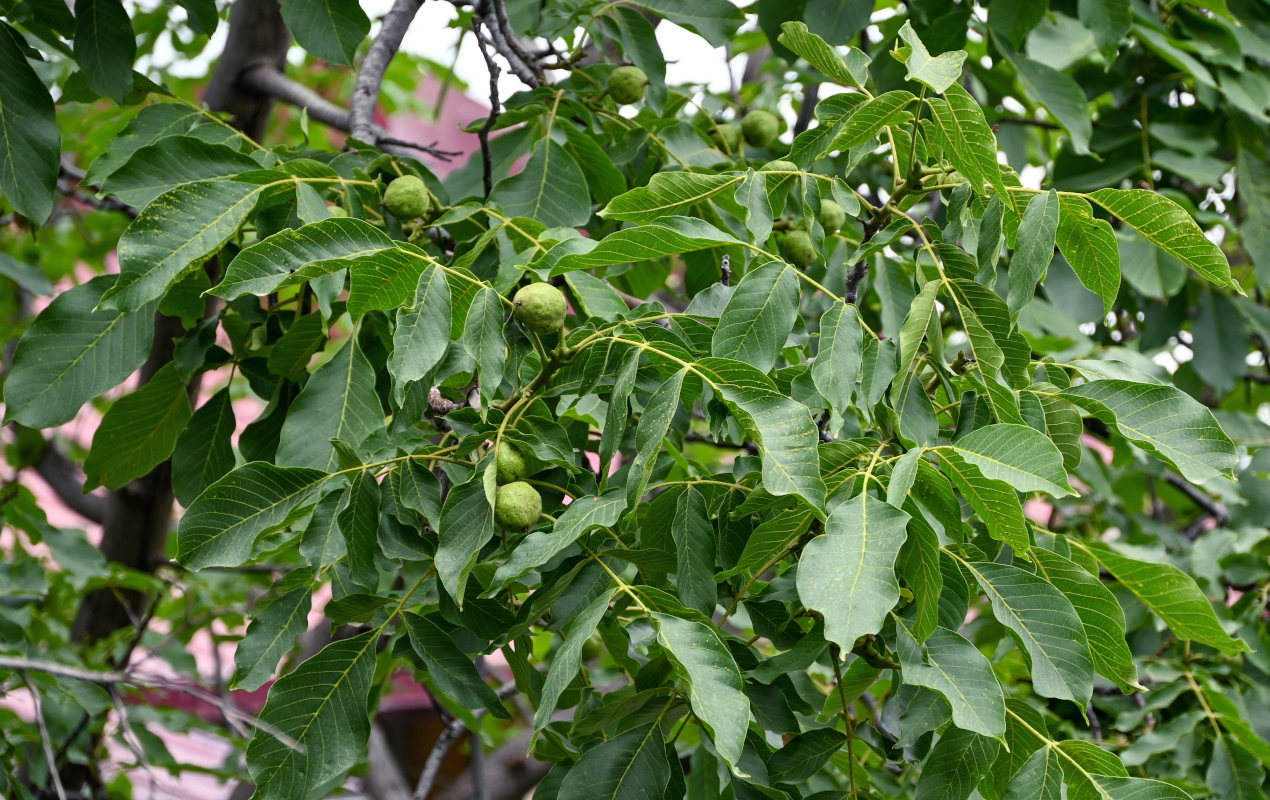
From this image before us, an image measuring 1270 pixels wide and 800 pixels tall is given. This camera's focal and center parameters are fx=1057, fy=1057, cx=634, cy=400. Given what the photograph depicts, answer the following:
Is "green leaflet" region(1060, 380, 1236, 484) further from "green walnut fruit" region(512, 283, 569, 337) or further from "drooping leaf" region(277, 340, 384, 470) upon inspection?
"drooping leaf" region(277, 340, 384, 470)

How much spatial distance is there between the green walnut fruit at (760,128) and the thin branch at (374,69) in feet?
2.29

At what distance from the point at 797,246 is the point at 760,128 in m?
0.45

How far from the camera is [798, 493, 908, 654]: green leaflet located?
2.81 feet

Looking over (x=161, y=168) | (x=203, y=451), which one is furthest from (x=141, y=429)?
(x=161, y=168)

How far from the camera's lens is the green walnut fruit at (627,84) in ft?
6.27

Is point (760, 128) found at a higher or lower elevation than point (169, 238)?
lower

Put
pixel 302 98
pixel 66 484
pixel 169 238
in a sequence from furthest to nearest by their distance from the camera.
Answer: pixel 66 484 < pixel 302 98 < pixel 169 238

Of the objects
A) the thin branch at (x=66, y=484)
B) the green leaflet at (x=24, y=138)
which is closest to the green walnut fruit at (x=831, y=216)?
the green leaflet at (x=24, y=138)

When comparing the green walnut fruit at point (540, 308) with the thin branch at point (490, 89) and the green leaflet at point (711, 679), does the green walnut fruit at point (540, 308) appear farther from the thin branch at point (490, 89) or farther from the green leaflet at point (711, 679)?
the thin branch at point (490, 89)

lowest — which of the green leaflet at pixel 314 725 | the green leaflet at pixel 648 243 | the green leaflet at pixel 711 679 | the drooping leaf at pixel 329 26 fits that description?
the green leaflet at pixel 314 725

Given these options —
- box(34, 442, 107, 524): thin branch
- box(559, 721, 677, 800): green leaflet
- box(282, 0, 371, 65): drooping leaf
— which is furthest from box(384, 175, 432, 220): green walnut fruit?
box(34, 442, 107, 524): thin branch

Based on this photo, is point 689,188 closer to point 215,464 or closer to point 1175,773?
point 215,464

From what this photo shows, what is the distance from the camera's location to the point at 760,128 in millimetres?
2055

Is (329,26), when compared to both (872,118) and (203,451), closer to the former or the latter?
(203,451)
